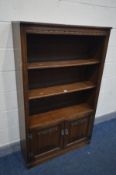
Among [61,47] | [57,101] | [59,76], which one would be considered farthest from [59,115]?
[61,47]

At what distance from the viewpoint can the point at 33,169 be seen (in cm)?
187

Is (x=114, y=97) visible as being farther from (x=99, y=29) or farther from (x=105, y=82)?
(x=99, y=29)

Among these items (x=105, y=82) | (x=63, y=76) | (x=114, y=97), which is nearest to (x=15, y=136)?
(x=63, y=76)

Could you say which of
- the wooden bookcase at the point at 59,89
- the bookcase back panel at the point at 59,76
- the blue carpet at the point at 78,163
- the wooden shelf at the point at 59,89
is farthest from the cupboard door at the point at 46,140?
the bookcase back panel at the point at 59,76

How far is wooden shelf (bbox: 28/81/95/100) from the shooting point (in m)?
1.64

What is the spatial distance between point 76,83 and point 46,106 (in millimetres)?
494

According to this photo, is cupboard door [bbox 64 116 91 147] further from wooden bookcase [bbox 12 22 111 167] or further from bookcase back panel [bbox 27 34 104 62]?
bookcase back panel [bbox 27 34 104 62]

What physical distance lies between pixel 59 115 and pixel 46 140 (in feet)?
1.09

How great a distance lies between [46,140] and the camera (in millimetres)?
1845

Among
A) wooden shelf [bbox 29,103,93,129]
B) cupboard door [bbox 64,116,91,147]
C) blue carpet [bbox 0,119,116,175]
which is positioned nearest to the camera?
wooden shelf [bbox 29,103,93,129]

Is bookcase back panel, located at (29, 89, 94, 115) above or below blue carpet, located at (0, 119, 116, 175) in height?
above

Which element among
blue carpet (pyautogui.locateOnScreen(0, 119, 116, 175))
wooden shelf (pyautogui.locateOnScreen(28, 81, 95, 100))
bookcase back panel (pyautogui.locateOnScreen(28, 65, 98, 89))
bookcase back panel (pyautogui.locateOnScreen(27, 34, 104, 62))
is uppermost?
bookcase back panel (pyautogui.locateOnScreen(27, 34, 104, 62))

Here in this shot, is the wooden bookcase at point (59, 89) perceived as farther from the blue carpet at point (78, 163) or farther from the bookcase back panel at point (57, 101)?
the blue carpet at point (78, 163)

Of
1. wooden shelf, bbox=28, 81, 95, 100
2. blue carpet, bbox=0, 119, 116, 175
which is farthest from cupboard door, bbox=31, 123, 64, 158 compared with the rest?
wooden shelf, bbox=28, 81, 95, 100
